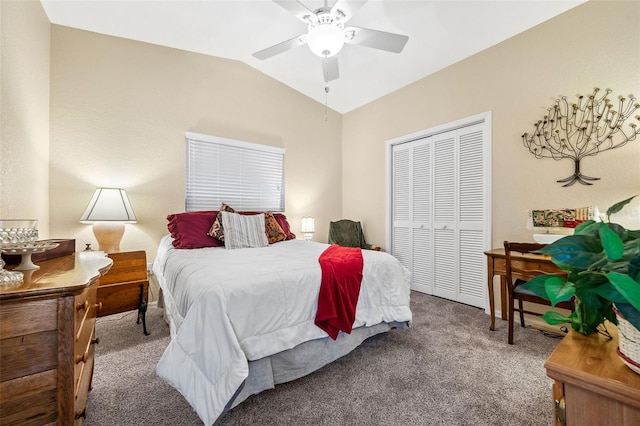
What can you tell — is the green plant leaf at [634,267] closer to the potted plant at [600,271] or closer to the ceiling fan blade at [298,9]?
the potted plant at [600,271]

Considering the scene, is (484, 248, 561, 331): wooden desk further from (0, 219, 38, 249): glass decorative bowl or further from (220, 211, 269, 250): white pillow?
(0, 219, 38, 249): glass decorative bowl

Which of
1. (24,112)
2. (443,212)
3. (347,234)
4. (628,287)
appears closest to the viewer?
(628,287)

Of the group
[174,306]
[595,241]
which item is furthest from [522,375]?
[174,306]

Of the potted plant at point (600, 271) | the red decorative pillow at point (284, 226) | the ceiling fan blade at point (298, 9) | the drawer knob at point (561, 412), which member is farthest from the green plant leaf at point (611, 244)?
the red decorative pillow at point (284, 226)

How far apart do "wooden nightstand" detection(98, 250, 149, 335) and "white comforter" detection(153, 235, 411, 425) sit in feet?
1.89

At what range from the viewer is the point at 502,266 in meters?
2.43

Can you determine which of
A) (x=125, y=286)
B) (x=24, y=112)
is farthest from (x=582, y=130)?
(x=24, y=112)

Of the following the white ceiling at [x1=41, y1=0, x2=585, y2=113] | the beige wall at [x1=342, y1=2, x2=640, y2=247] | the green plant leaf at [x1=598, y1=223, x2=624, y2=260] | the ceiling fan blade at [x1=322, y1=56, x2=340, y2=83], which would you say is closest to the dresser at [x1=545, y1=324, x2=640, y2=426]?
the green plant leaf at [x1=598, y1=223, x2=624, y2=260]

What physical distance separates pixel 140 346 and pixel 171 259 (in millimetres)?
713

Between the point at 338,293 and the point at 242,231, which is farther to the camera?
the point at 242,231

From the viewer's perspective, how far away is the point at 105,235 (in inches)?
102

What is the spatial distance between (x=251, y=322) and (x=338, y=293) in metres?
0.60

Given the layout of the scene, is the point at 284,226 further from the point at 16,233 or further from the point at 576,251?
the point at 576,251

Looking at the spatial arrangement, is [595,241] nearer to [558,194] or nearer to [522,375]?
[522,375]
